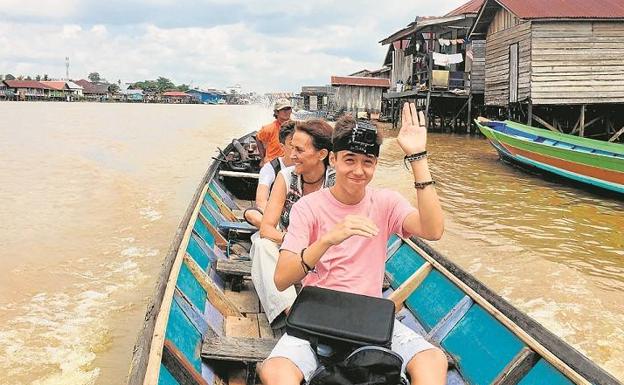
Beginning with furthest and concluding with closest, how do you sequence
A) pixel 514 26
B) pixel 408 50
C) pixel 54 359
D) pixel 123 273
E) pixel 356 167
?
pixel 408 50 → pixel 514 26 → pixel 123 273 → pixel 54 359 → pixel 356 167

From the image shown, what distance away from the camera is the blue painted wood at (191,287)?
357 centimetres

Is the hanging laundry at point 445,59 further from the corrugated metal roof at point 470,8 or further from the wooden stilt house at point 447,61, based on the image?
the corrugated metal roof at point 470,8

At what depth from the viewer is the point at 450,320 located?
132 inches

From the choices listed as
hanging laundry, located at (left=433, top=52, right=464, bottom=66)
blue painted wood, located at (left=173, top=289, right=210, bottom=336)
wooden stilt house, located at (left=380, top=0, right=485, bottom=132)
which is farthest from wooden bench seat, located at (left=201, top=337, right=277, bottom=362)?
hanging laundry, located at (left=433, top=52, right=464, bottom=66)

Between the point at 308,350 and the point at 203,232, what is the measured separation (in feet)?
10.7

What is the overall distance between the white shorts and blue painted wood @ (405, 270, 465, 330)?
51.3 inches

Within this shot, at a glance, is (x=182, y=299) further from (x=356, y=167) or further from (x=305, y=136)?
(x=356, y=167)

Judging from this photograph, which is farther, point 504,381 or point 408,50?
point 408,50

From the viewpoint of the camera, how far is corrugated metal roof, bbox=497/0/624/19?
52.2ft

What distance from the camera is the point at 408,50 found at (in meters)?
28.2

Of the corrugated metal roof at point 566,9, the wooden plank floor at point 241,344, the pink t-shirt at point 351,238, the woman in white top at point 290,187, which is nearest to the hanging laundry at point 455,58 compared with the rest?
the corrugated metal roof at point 566,9

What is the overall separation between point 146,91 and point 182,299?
400 feet

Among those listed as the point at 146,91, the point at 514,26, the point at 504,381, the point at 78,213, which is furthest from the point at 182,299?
the point at 146,91

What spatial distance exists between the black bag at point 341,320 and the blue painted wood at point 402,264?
2077mm
